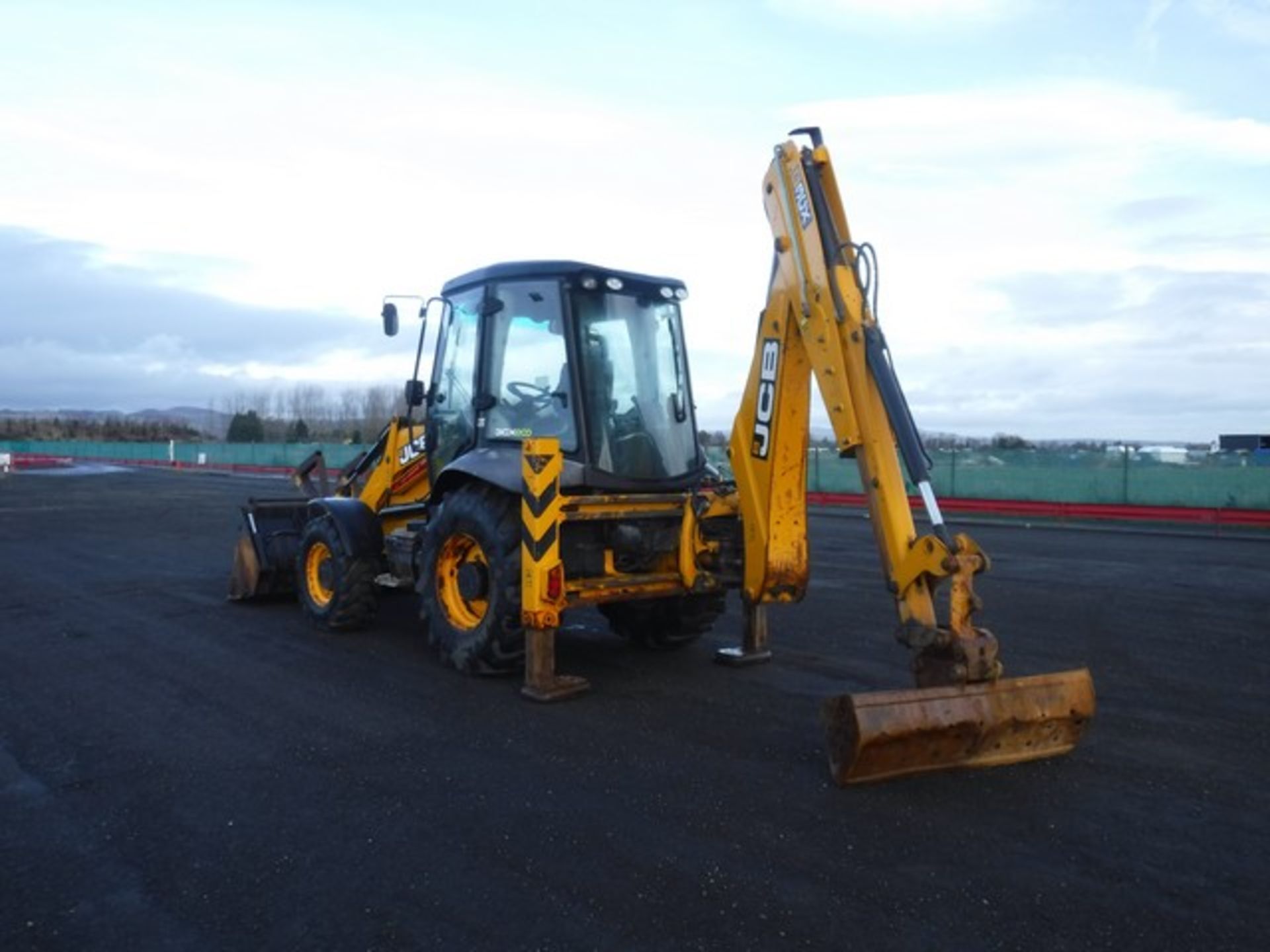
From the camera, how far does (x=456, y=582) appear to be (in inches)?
303

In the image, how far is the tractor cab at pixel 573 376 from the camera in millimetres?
7324

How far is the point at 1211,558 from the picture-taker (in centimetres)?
1585

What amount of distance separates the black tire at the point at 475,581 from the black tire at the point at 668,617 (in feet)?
3.59

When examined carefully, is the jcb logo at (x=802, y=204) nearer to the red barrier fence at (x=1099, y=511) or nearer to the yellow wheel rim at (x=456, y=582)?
the yellow wheel rim at (x=456, y=582)

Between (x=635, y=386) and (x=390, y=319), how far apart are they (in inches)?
81.9

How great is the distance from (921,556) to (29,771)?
456cm

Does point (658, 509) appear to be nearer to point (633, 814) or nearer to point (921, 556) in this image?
point (921, 556)

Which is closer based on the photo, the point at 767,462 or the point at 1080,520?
the point at 767,462

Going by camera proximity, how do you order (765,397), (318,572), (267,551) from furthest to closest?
1. (267,551)
2. (318,572)
3. (765,397)

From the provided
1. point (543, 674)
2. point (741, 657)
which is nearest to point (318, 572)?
point (543, 674)

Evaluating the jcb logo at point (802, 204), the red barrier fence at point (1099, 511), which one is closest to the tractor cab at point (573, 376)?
the jcb logo at point (802, 204)

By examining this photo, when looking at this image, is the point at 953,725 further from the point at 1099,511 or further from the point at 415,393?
the point at 1099,511

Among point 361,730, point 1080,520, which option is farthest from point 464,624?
point 1080,520

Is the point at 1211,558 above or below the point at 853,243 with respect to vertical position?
below
